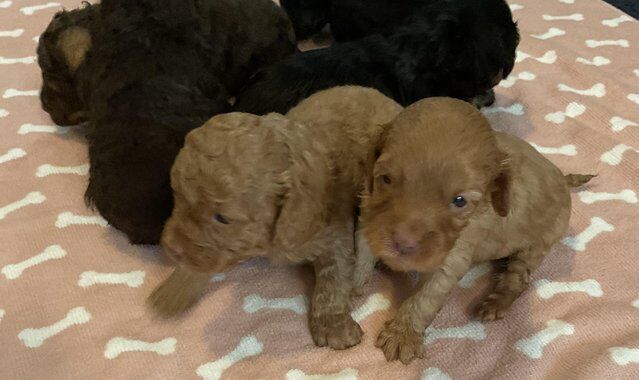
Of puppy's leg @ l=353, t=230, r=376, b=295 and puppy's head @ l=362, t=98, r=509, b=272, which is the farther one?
puppy's leg @ l=353, t=230, r=376, b=295

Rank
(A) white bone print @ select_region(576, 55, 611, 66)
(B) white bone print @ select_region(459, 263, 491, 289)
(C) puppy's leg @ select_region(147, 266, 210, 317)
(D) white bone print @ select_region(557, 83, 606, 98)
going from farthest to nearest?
(A) white bone print @ select_region(576, 55, 611, 66), (D) white bone print @ select_region(557, 83, 606, 98), (B) white bone print @ select_region(459, 263, 491, 289), (C) puppy's leg @ select_region(147, 266, 210, 317)

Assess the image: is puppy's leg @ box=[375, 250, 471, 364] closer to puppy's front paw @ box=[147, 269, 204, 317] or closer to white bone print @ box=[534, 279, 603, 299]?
white bone print @ box=[534, 279, 603, 299]

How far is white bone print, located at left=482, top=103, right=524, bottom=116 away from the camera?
301 centimetres

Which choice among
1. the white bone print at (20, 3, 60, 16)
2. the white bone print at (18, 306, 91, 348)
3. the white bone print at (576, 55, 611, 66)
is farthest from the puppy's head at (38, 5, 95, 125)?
the white bone print at (576, 55, 611, 66)

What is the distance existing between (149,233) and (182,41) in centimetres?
84

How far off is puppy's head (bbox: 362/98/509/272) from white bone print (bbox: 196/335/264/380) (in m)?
0.61

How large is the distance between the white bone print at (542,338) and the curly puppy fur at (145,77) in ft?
4.12

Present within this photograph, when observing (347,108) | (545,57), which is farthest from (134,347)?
(545,57)

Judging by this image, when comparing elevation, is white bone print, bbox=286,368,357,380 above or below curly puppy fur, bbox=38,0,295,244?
below

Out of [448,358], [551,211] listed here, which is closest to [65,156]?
[448,358]

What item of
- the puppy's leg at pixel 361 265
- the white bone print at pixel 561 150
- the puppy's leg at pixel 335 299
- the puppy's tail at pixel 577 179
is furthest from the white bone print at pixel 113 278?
the white bone print at pixel 561 150

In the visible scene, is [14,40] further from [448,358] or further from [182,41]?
Answer: [448,358]

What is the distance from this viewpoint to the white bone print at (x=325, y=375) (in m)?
1.91

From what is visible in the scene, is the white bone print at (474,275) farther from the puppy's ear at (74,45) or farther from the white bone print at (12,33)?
the white bone print at (12,33)
